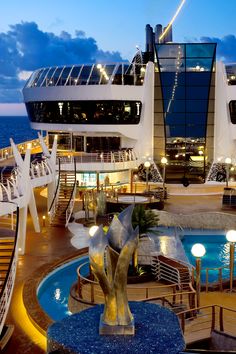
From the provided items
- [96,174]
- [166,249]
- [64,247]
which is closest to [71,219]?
[64,247]

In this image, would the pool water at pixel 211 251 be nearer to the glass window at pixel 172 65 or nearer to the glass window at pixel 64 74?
the glass window at pixel 172 65

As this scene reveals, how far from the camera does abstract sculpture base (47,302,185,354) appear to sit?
4891 mm

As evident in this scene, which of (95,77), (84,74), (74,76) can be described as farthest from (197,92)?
(74,76)

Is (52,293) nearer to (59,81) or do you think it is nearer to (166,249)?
(166,249)

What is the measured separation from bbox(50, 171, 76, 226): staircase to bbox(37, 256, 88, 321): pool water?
4.53m

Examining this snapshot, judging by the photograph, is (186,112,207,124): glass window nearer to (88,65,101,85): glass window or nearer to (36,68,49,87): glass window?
(88,65,101,85): glass window

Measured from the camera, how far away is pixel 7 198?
14.0 m

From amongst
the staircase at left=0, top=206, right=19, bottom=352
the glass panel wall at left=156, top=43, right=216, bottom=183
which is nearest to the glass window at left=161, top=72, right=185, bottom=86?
the glass panel wall at left=156, top=43, right=216, bottom=183

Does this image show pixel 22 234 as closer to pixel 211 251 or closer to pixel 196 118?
pixel 211 251

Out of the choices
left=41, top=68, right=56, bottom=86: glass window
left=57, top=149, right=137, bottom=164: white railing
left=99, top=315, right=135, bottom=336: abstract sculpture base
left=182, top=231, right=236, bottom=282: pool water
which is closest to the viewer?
left=99, top=315, right=135, bottom=336: abstract sculpture base

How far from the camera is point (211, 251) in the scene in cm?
1677

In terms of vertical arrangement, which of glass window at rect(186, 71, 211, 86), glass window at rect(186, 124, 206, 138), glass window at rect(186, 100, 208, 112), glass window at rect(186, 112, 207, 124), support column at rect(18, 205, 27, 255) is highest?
glass window at rect(186, 71, 211, 86)

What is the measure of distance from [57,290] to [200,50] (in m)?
19.1

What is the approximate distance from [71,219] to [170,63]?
41.7 ft
